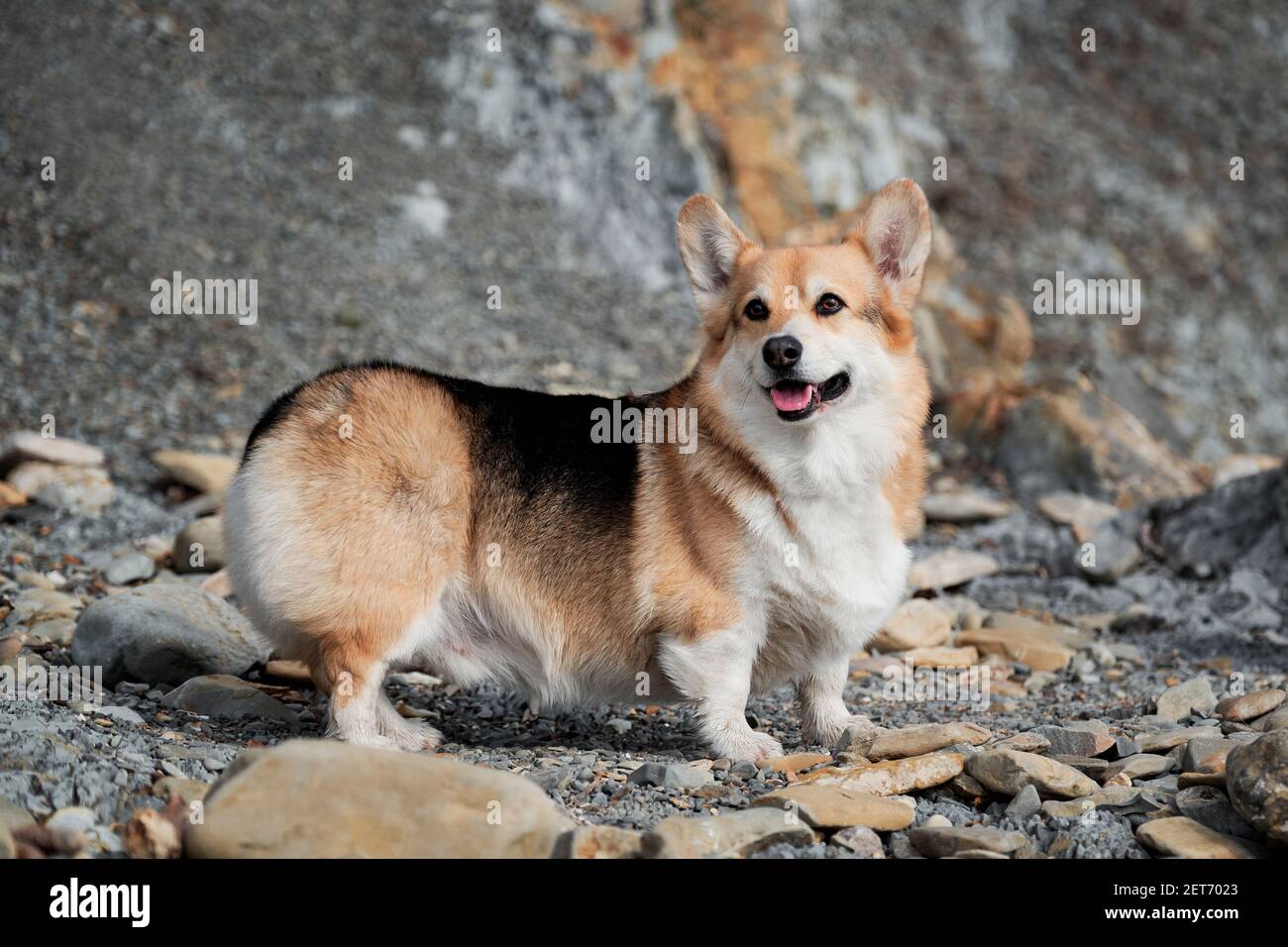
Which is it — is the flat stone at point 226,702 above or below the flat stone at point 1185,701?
above

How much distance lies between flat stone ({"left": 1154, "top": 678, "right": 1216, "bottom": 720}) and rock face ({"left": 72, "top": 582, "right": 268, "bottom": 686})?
16.1 feet

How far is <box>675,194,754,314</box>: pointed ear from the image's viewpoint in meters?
5.65

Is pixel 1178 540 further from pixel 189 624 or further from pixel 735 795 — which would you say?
pixel 189 624

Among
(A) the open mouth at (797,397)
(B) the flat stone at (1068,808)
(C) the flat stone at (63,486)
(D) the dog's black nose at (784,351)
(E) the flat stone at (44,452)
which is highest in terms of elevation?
(D) the dog's black nose at (784,351)

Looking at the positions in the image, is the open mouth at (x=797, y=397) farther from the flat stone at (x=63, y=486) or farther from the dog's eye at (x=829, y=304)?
the flat stone at (x=63, y=486)

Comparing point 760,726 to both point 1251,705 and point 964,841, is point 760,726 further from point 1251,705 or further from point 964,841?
point 1251,705

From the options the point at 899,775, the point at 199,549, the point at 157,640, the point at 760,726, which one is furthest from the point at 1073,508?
the point at 157,640

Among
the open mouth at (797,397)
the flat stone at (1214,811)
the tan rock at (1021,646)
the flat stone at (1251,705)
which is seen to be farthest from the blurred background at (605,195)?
the flat stone at (1214,811)

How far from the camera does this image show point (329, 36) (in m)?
14.5

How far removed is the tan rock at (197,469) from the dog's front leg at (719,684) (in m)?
5.62

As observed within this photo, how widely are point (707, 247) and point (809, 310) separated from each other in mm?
778

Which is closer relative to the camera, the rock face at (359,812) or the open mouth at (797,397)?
the rock face at (359,812)

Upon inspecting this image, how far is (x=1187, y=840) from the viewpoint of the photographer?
4.17 m

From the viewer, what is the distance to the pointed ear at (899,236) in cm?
543
